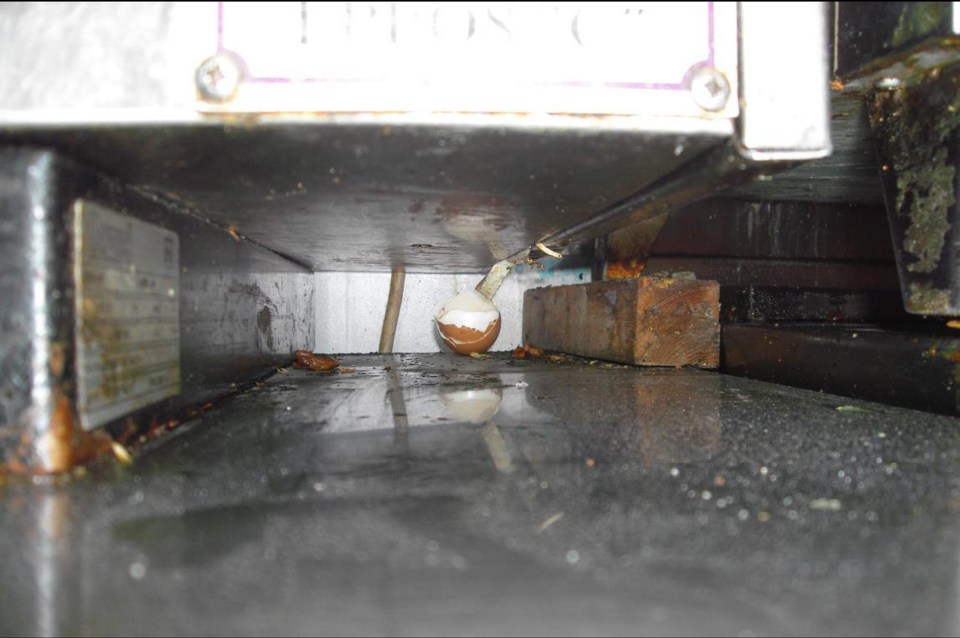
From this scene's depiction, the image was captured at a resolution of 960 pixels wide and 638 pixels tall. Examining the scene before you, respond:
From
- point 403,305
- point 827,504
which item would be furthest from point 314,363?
point 827,504

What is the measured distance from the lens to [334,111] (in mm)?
573

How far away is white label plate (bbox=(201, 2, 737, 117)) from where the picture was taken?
568 millimetres

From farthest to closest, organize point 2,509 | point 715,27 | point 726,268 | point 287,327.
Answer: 1. point 726,268
2. point 287,327
3. point 715,27
4. point 2,509

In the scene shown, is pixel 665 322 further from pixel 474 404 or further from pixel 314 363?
pixel 314 363

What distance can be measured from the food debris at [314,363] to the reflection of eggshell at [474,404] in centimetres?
62

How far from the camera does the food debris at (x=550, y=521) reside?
469 millimetres

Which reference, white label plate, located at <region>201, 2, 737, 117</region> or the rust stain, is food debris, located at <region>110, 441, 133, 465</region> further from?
white label plate, located at <region>201, 2, 737, 117</region>

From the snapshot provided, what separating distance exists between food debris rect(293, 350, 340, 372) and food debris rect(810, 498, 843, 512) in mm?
1388

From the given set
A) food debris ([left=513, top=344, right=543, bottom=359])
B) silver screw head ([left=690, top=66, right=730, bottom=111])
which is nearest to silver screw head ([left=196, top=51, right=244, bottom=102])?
silver screw head ([left=690, top=66, right=730, bottom=111])

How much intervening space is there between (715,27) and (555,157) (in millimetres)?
218

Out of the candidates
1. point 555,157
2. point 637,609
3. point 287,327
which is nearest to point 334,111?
point 555,157

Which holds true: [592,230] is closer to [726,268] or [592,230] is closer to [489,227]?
[489,227]

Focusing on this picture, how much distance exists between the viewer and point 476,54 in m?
0.58

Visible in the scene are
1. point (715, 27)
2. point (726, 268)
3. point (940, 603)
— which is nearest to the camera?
point (940, 603)
